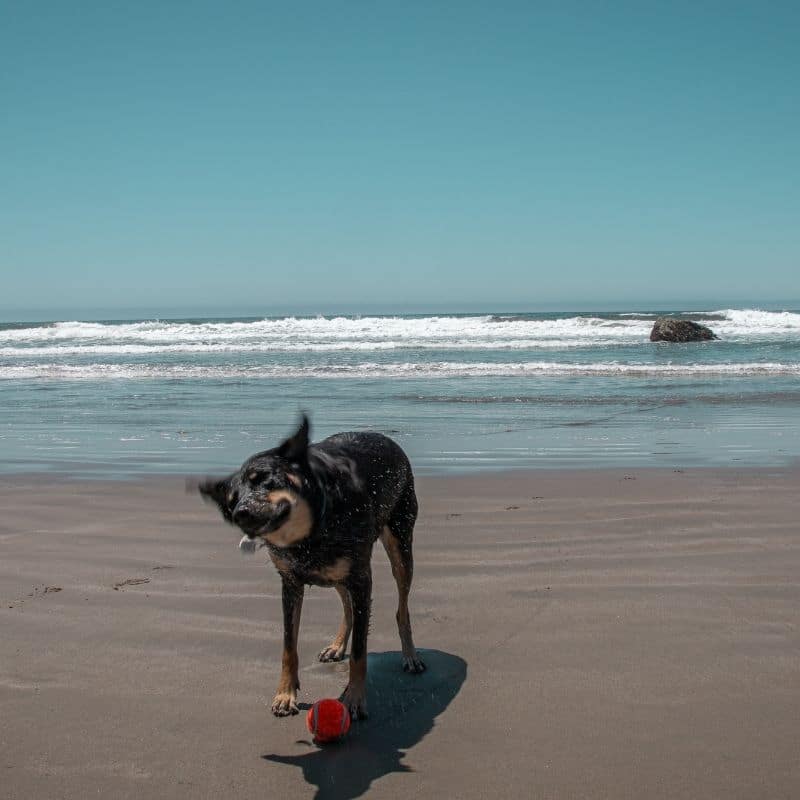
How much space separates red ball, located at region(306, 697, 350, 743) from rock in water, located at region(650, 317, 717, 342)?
3266 centimetres

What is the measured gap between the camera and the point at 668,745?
3.46 m

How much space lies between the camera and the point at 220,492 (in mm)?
3271

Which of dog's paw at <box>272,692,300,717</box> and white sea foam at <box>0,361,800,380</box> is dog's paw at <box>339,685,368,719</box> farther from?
white sea foam at <box>0,361,800,380</box>

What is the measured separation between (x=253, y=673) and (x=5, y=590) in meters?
2.14

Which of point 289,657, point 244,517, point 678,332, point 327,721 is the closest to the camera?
point 244,517

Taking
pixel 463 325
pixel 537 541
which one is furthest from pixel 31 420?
pixel 463 325

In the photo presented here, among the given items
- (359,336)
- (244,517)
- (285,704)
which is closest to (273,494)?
(244,517)

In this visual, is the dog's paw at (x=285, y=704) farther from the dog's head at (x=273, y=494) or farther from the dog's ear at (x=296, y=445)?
the dog's ear at (x=296, y=445)

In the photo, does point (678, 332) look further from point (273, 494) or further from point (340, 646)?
point (273, 494)

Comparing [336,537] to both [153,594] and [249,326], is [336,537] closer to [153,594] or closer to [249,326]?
[153,594]

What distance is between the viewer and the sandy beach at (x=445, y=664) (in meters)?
3.32

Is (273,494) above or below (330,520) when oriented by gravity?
above

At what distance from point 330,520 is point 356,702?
2.97 ft

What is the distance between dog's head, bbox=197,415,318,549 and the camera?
3068 mm
